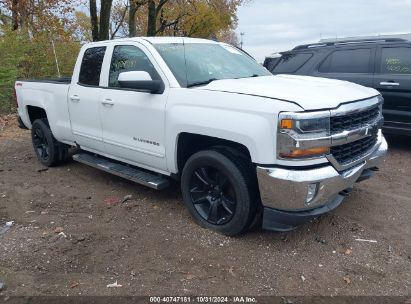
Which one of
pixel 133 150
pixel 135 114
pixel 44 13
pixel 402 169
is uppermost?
pixel 44 13

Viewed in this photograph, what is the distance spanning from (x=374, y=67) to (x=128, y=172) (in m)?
4.58

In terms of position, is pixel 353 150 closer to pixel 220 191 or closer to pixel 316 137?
pixel 316 137

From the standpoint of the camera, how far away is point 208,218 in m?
4.27

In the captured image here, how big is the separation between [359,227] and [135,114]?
260cm

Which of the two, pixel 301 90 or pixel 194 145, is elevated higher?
pixel 301 90

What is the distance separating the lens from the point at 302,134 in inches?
135

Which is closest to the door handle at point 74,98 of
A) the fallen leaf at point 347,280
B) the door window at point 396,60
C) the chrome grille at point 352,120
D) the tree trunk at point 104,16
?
the chrome grille at point 352,120

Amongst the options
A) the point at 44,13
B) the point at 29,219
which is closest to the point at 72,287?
the point at 29,219

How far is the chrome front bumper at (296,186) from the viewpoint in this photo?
3.49 metres

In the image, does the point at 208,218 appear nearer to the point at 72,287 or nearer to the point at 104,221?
the point at 104,221

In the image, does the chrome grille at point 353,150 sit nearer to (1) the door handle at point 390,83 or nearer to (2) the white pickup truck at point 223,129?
(2) the white pickup truck at point 223,129

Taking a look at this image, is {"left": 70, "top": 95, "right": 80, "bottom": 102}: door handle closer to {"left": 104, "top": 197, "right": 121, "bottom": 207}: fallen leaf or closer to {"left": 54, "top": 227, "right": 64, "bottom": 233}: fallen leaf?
{"left": 104, "top": 197, "right": 121, "bottom": 207}: fallen leaf

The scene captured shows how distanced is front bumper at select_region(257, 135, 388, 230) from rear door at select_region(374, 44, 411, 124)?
357cm

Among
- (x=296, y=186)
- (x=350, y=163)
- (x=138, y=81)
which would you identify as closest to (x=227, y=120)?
(x=296, y=186)
